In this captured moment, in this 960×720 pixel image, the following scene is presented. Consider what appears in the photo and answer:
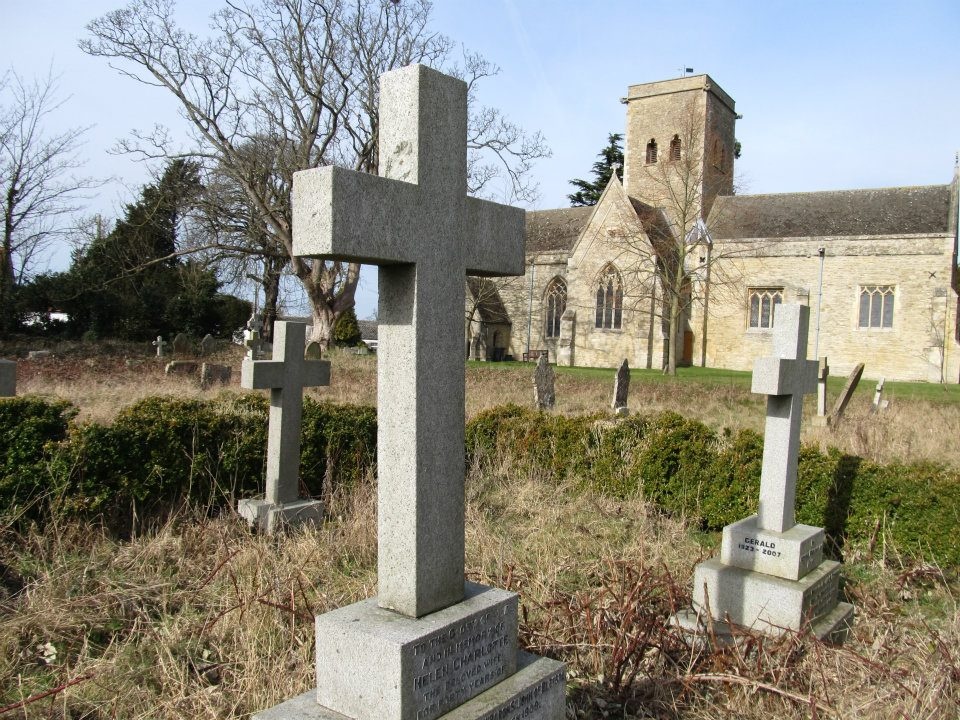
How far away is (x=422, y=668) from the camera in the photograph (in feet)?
6.82

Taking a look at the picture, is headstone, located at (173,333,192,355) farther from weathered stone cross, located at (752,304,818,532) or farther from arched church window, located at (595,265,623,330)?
weathered stone cross, located at (752,304,818,532)

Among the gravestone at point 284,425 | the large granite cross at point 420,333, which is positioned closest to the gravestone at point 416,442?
the large granite cross at point 420,333

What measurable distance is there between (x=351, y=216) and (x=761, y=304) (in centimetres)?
3017

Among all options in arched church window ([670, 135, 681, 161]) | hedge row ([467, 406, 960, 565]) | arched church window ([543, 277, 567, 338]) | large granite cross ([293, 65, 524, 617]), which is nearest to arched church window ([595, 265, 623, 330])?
arched church window ([543, 277, 567, 338])

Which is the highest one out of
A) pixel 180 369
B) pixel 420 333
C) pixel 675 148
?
pixel 675 148

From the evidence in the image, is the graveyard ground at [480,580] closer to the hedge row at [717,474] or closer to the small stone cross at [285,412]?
the hedge row at [717,474]

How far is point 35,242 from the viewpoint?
70.3ft

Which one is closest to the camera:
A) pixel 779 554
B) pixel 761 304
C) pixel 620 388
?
pixel 779 554

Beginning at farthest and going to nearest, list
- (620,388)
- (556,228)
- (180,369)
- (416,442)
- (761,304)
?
(556,228) < (761,304) < (180,369) < (620,388) < (416,442)

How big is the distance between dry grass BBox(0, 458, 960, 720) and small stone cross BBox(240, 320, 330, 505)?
68 cm

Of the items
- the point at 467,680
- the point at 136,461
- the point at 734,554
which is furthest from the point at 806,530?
the point at 136,461

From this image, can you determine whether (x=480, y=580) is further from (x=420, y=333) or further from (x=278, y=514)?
(x=278, y=514)

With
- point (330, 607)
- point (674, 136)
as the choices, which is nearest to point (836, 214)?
Result: point (674, 136)

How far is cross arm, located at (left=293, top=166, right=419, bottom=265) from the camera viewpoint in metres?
1.95
